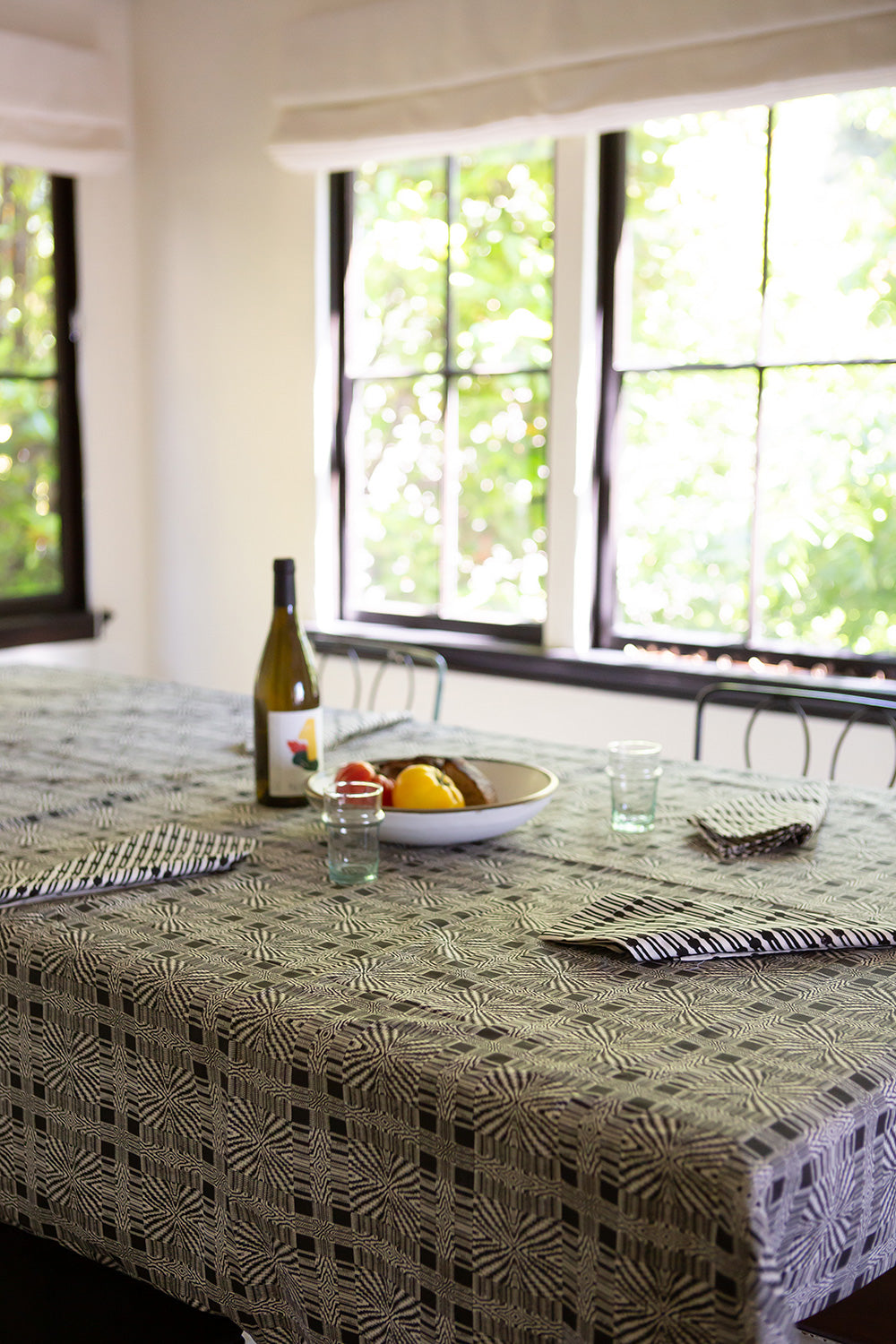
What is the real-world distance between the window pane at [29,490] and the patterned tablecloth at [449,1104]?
119 inches


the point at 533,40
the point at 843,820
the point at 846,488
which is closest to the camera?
the point at 843,820

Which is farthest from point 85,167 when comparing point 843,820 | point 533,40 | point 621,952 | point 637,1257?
point 637,1257

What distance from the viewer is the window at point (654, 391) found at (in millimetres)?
3115

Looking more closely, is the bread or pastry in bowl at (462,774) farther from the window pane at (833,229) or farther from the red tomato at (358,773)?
the window pane at (833,229)

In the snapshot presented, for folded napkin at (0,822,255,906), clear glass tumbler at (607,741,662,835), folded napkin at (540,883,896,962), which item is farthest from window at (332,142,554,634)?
folded napkin at (540,883,896,962)

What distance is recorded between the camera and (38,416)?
4.32 m

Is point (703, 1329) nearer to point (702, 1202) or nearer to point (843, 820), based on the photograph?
point (702, 1202)

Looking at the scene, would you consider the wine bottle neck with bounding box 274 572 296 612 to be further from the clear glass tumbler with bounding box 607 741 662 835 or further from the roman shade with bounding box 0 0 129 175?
the roman shade with bounding box 0 0 129 175

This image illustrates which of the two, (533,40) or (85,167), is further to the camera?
(85,167)

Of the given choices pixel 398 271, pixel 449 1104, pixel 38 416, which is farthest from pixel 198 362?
pixel 449 1104

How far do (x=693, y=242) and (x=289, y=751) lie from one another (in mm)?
2161

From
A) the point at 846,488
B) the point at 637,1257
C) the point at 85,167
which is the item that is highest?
the point at 85,167

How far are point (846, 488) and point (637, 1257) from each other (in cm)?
256

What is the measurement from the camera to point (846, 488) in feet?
10.3
